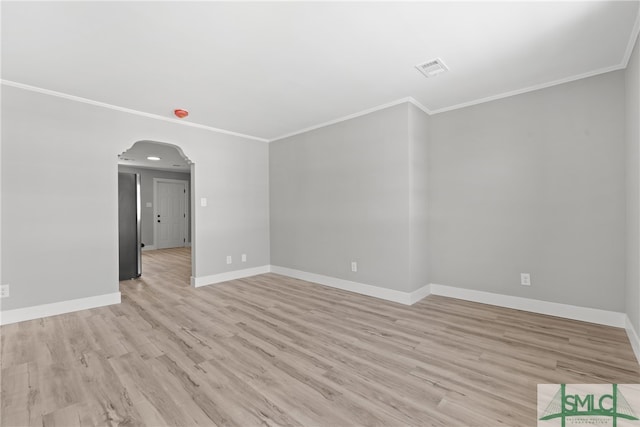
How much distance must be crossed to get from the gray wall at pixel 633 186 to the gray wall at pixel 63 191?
16.1ft

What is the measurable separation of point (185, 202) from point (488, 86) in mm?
9293

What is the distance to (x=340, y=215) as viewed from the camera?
4336 mm

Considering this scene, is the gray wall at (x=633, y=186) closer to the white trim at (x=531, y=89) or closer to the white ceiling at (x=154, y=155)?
the white trim at (x=531, y=89)

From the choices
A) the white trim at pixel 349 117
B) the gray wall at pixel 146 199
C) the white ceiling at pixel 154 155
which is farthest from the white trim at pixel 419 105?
the gray wall at pixel 146 199

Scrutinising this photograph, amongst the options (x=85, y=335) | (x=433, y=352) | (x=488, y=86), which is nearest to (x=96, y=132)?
(x=85, y=335)

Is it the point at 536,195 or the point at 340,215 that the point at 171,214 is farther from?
the point at 536,195

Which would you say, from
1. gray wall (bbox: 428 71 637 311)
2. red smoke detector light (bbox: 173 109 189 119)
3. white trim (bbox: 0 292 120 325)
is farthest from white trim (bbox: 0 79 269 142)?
gray wall (bbox: 428 71 637 311)

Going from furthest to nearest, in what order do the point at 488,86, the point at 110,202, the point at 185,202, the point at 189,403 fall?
the point at 185,202 → the point at 110,202 → the point at 488,86 → the point at 189,403

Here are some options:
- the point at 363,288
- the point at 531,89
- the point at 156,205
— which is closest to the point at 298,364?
the point at 363,288

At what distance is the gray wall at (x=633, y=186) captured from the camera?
2250 mm

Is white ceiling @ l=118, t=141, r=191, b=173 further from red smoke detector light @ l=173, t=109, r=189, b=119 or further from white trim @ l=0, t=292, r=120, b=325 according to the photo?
white trim @ l=0, t=292, r=120, b=325

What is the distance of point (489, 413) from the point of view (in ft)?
5.35

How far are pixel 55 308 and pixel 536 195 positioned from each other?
5480 mm

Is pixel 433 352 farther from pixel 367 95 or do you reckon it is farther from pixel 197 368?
pixel 367 95
